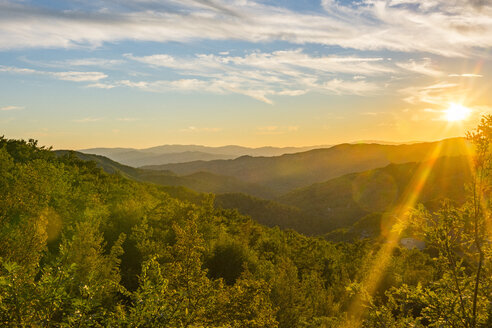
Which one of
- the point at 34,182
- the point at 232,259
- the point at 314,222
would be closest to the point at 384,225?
the point at 314,222

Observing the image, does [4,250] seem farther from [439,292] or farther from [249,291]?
[439,292]

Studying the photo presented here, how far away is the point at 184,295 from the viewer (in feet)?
30.4

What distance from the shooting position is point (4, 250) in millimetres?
12133

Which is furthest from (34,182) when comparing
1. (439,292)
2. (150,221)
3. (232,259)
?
(439,292)

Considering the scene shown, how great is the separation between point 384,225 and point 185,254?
142 metres

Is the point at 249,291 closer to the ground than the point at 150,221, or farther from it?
farther from it

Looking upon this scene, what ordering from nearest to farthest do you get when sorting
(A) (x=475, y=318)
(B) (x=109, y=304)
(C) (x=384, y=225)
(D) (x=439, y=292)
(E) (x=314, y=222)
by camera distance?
1. (A) (x=475, y=318)
2. (D) (x=439, y=292)
3. (B) (x=109, y=304)
4. (C) (x=384, y=225)
5. (E) (x=314, y=222)

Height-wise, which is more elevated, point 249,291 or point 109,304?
point 249,291

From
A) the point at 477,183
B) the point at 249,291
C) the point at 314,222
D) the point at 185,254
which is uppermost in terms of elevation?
the point at 477,183

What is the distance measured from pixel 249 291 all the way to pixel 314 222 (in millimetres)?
170603

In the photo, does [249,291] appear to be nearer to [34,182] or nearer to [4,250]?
[4,250]

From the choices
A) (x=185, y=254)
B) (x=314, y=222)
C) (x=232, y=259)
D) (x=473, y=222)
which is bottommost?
(x=314, y=222)

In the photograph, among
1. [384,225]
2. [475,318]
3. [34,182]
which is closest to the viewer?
[475,318]

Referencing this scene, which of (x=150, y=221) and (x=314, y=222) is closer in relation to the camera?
(x=150, y=221)
